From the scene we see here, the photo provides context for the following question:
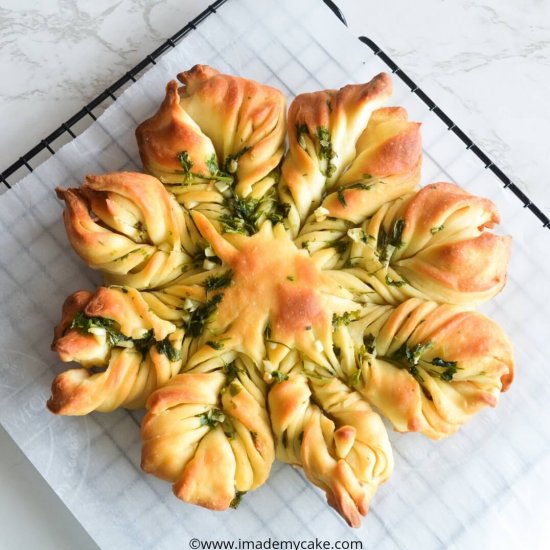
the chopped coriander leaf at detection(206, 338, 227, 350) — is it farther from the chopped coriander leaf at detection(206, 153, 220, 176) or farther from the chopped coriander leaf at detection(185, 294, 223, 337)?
the chopped coriander leaf at detection(206, 153, 220, 176)

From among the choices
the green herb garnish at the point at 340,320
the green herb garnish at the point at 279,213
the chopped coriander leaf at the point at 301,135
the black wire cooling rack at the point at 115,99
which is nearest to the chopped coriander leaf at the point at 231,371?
the green herb garnish at the point at 340,320

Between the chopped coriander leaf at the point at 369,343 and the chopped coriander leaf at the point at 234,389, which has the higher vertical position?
the chopped coriander leaf at the point at 234,389

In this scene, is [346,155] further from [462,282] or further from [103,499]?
[103,499]

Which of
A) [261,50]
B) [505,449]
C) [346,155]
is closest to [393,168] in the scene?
[346,155]

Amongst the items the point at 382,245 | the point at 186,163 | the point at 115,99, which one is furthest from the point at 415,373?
the point at 115,99

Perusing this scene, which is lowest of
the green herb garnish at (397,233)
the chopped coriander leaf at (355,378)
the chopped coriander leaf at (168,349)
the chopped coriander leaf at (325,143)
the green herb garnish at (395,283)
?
the chopped coriander leaf at (355,378)

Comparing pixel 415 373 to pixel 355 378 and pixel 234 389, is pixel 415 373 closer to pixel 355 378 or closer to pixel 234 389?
pixel 355 378

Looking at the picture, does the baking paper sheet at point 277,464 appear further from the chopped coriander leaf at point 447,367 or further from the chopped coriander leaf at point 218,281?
the chopped coriander leaf at point 218,281
